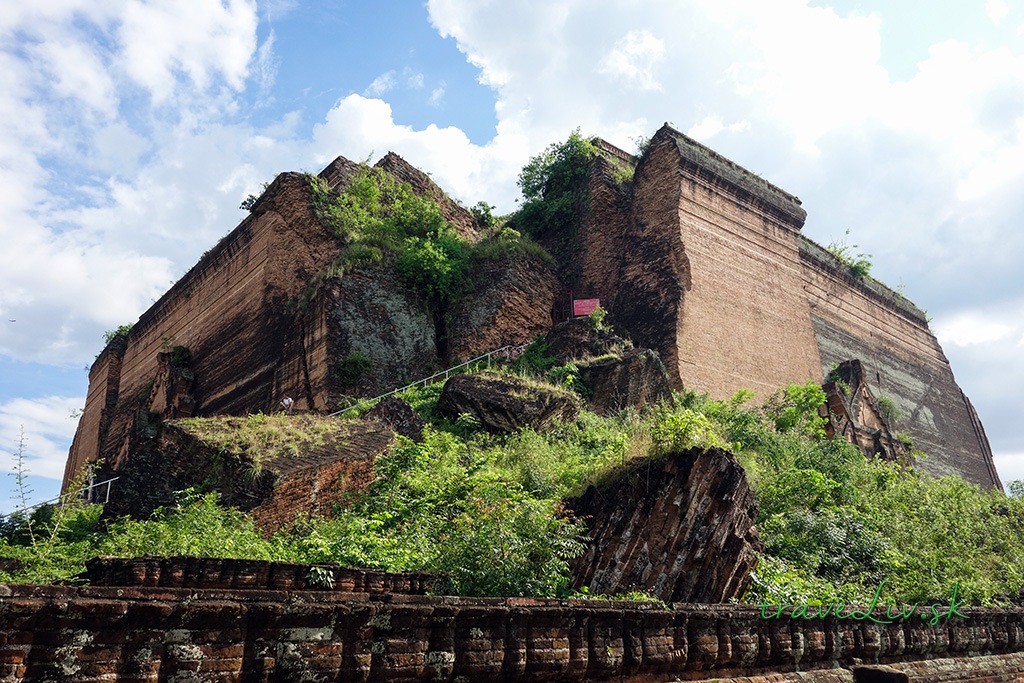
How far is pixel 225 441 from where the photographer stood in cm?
849

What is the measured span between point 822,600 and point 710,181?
12.0m

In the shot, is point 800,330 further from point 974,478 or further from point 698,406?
point 974,478

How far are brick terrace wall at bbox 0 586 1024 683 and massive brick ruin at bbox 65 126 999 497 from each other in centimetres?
976

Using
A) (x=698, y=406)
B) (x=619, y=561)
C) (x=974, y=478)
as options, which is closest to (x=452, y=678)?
(x=619, y=561)

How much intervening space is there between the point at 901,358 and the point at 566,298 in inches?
451

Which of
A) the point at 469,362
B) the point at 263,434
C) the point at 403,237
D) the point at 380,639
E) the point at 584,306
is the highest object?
the point at 403,237

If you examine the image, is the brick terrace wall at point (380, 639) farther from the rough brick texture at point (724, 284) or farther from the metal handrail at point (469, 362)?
the rough brick texture at point (724, 284)

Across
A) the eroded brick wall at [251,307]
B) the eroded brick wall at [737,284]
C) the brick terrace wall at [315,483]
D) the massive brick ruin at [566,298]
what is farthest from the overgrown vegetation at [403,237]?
the brick terrace wall at [315,483]

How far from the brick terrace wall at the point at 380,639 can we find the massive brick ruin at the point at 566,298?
32.0ft

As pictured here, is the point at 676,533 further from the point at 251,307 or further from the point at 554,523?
the point at 251,307

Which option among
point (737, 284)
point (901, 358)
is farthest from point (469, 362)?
point (901, 358)

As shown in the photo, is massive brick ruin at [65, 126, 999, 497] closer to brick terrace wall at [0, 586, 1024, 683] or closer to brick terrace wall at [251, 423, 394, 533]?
brick terrace wall at [251, 423, 394, 533]

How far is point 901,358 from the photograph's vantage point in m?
23.0

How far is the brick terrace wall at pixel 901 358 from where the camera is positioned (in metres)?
20.0
